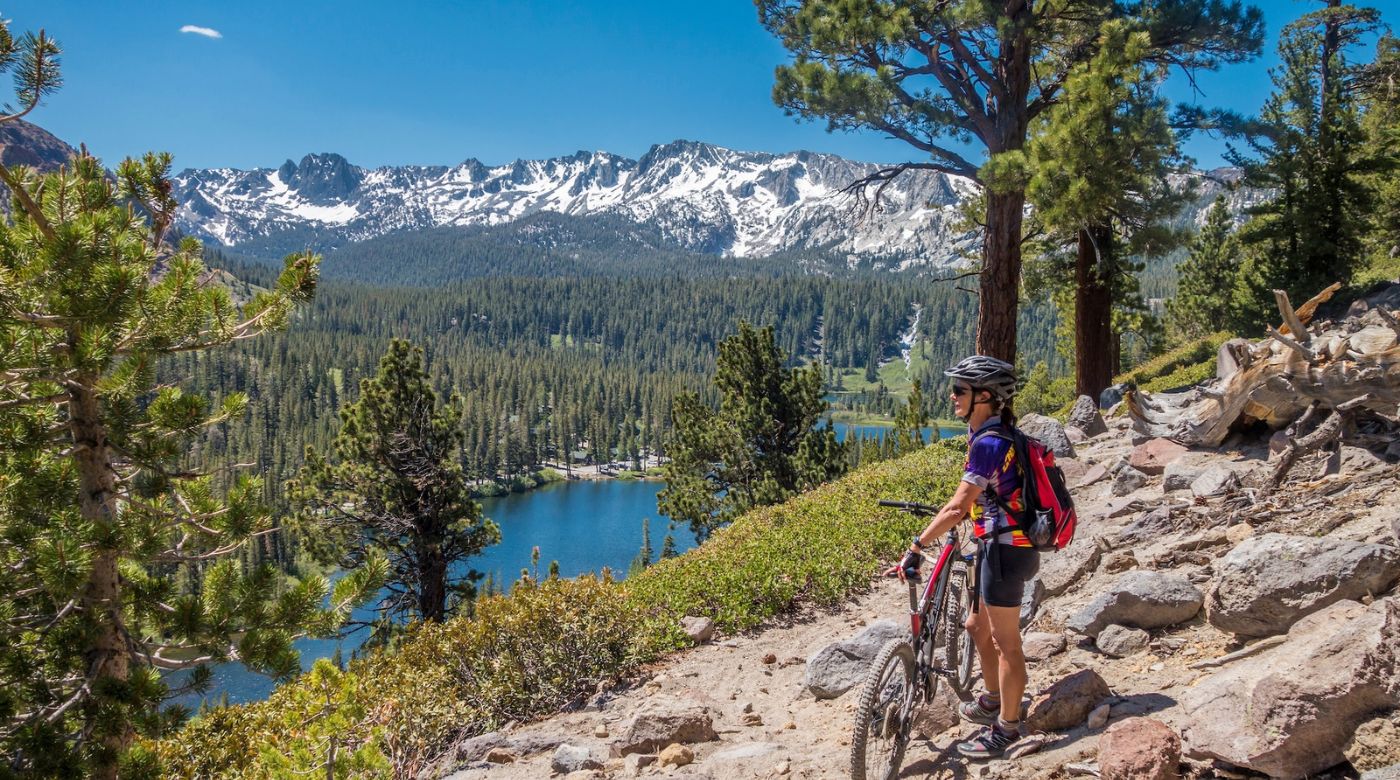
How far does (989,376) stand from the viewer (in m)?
4.40

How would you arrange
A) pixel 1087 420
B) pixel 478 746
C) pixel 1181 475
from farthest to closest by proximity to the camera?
pixel 1087 420
pixel 1181 475
pixel 478 746

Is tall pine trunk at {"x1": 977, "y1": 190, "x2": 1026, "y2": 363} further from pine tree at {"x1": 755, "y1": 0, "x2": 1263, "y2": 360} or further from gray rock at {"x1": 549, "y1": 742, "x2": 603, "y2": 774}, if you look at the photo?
gray rock at {"x1": 549, "y1": 742, "x2": 603, "y2": 774}

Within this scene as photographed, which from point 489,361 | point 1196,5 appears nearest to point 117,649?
point 1196,5

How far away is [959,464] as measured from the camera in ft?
42.8

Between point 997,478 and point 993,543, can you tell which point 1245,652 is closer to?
point 993,543

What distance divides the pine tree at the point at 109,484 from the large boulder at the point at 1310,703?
20.2 feet

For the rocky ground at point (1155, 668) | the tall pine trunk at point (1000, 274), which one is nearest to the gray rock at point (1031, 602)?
the rocky ground at point (1155, 668)

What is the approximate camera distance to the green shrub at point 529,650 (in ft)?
22.3

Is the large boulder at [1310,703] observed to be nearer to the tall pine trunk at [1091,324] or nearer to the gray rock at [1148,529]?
the gray rock at [1148,529]

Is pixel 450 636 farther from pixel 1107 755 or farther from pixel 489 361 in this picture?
pixel 489 361

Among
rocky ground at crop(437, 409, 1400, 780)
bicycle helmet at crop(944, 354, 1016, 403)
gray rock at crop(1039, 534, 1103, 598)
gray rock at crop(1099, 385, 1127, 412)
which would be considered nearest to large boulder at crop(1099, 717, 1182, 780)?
rocky ground at crop(437, 409, 1400, 780)

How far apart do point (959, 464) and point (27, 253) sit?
1176cm

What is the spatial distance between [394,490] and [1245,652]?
2026cm

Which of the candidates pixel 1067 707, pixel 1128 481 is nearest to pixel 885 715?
pixel 1067 707
